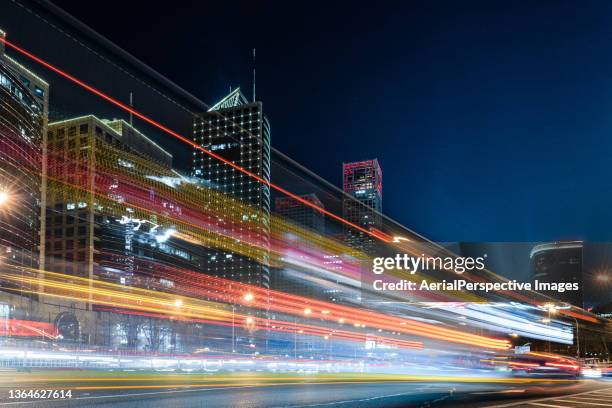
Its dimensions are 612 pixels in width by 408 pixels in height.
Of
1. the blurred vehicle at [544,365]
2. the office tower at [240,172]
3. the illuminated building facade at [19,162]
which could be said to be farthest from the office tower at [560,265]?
the illuminated building facade at [19,162]

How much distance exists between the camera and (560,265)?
94.4 feet

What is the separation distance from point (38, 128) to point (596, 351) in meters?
60.0

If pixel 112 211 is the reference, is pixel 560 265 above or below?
below

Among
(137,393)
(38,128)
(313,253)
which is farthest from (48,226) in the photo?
(137,393)

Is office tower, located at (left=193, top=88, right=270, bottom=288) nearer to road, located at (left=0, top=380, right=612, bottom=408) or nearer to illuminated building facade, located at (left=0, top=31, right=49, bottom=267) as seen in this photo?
road, located at (left=0, top=380, right=612, bottom=408)

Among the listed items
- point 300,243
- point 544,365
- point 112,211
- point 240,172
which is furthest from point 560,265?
point 240,172

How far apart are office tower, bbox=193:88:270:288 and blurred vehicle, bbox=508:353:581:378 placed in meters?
14.5

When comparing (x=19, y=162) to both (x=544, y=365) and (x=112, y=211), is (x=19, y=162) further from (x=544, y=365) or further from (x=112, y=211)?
(x=544, y=365)

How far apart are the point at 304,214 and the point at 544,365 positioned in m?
17.2

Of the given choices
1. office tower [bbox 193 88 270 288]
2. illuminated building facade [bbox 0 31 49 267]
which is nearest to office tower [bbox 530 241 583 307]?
office tower [bbox 193 88 270 288]

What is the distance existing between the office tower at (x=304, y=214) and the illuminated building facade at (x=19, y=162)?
91.1 feet

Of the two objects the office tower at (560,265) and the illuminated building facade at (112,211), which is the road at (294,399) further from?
the illuminated building facade at (112,211)

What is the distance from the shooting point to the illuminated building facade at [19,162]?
60125 millimetres

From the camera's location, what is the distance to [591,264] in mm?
29531
